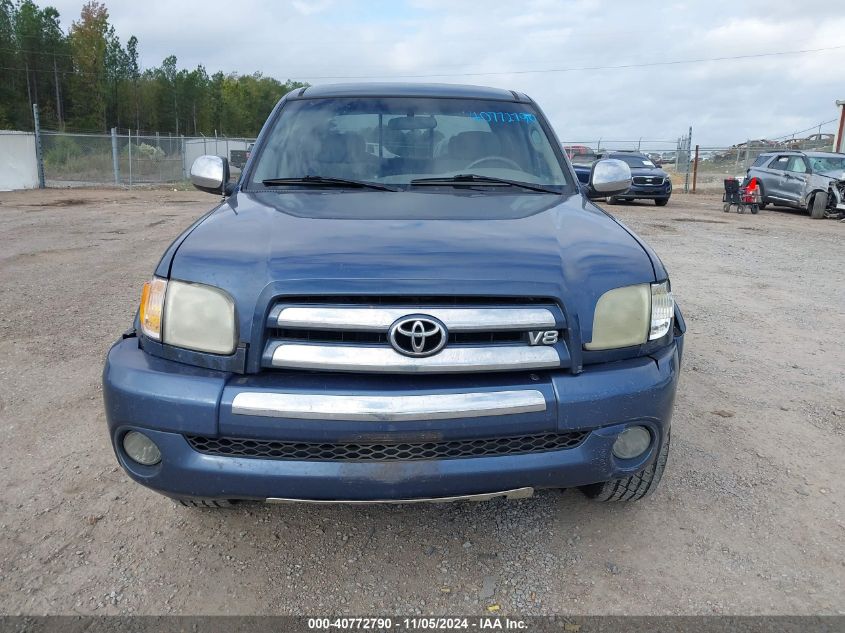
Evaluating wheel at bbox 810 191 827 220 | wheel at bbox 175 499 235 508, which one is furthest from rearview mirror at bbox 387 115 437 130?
wheel at bbox 810 191 827 220

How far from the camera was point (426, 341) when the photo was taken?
6.91 feet

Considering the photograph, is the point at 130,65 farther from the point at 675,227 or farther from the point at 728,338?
the point at 728,338

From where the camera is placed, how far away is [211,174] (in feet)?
12.0

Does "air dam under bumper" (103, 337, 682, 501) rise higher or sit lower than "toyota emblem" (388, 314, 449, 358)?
lower

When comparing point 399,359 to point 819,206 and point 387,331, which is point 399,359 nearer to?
point 387,331

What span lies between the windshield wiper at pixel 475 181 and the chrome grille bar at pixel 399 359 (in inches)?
51.3

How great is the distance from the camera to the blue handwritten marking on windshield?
146 inches

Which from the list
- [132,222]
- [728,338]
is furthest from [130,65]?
[728,338]

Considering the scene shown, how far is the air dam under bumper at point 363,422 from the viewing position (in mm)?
2051

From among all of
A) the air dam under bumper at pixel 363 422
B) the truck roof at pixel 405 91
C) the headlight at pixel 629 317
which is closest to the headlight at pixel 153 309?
the air dam under bumper at pixel 363 422

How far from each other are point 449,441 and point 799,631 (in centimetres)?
126

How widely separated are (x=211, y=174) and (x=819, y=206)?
1691 cm

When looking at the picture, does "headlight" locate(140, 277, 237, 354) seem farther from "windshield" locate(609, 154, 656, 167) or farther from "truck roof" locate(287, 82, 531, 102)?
"windshield" locate(609, 154, 656, 167)

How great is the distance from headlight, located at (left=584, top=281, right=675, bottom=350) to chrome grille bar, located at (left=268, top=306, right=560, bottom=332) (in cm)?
24
